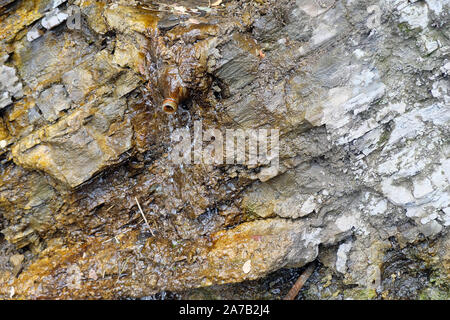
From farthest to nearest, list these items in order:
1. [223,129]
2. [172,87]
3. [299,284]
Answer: [299,284]
[223,129]
[172,87]

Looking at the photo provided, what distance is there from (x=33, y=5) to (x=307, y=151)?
12.0 feet

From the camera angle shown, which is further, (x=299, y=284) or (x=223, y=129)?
(x=299, y=284)

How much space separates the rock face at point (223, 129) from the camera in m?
3.63

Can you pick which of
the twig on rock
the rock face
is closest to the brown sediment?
the rock face

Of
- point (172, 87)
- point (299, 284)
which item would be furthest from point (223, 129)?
point (299, 284)

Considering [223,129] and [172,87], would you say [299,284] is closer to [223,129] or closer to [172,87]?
[223,129]

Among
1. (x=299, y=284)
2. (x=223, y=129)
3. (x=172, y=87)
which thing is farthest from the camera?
(x=299, y=284)

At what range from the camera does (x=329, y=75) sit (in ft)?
12.1

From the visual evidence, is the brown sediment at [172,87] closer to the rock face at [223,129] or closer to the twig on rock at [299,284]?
the rock face at [223,129]

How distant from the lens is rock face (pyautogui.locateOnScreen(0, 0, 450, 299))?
11.9 ft

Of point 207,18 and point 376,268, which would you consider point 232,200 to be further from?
point 207,18

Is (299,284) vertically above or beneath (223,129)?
beneath

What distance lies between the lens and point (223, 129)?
13.3 ft

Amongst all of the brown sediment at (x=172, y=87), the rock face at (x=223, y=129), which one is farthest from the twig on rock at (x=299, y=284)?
the brown sediment at (x=172, y=87)
